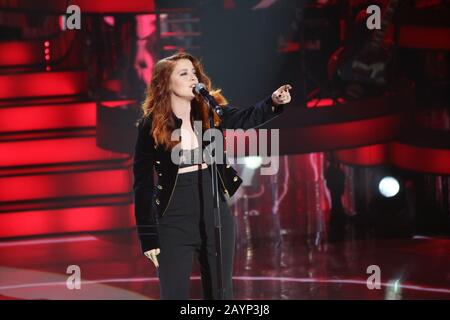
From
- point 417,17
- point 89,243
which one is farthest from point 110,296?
point 417,17

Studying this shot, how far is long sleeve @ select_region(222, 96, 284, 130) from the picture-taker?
305 centimetres

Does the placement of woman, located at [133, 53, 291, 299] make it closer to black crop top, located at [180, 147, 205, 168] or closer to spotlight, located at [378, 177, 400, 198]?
black crop top, located at [180, 147, 205, 168]

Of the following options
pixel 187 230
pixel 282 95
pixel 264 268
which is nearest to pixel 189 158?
pixel 187 230

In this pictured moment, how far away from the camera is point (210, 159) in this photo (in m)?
2.98

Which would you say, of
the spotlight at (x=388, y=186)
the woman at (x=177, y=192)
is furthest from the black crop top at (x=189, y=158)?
the spotlight at (x=388, y=186)

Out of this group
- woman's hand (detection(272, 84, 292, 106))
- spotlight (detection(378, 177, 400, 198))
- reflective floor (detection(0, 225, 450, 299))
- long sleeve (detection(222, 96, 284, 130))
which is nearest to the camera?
woman's hand (detection(272, 84, 292, 106))

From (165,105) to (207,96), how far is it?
0.28 metres

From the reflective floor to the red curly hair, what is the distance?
1549 mm

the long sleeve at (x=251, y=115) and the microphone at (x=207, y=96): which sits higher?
the microphone at (x=207, y=96)

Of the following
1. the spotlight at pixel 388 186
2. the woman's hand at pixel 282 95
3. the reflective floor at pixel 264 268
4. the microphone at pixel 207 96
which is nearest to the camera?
the microphone at pixel 207 96

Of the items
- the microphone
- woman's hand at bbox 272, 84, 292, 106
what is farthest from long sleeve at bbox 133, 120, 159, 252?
woman's hand at bbox 272, 84, 292, 106

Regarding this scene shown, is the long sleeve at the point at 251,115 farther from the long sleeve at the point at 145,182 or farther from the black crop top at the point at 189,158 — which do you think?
the long sleeve at the point at 145,182

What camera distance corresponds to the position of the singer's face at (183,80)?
9.85ft
